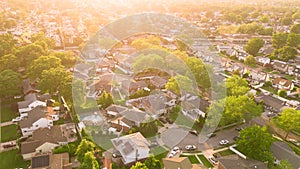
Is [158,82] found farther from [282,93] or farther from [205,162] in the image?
[282,93]

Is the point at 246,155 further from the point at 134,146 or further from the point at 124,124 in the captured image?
the point at 124,124

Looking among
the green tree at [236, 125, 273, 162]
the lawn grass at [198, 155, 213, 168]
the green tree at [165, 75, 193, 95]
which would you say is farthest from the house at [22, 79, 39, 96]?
the green tree at [236, 125, 273, 162]

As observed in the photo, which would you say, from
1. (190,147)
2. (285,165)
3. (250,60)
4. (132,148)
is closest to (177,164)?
Result: (132,148)

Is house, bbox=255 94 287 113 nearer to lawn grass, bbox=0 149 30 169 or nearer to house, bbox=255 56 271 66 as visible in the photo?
house, bbox=255 56 271 66

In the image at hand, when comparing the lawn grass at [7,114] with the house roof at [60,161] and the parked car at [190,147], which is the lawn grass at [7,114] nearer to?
the house roof at [60,161]

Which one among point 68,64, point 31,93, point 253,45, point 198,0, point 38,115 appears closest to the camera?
point 38,115

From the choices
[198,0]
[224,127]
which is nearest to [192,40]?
[224,127]
